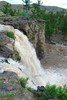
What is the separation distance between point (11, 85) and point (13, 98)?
0.94 metres

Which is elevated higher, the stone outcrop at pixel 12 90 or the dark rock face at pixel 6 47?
the stone outcrop at pixel 12 90

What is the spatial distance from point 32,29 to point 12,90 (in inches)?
751

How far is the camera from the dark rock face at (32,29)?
2616cm

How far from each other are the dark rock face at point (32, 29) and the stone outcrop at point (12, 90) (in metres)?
15.8

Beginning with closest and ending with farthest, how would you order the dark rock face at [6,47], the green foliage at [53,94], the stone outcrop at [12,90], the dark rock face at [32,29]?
the stone outcrop at [12,90], the green foliage at [53,94], the dark rock face at [6,47], the dark rock face at [32,29]

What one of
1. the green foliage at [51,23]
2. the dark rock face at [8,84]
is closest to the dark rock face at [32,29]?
the green foliage at [51,23]

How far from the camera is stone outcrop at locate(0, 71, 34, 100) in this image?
904 cm

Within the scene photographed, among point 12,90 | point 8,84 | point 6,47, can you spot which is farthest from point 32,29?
point 12,90

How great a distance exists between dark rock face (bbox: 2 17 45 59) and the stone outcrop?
1576 centimetres

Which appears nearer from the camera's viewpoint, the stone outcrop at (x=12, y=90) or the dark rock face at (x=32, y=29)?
the stone outcrop at (x=12, y=90)

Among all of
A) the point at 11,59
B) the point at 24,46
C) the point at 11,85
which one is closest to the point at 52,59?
the point at 24,46

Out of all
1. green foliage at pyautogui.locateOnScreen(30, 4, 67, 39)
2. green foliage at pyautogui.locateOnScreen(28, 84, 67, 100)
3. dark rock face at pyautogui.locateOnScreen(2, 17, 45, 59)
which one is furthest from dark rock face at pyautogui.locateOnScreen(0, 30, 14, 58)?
green foliage at pyautogui.locateOnScreen(30, 4, 67, 39)

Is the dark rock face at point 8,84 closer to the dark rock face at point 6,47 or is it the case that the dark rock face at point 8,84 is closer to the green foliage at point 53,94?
the green foliage at point 53,94

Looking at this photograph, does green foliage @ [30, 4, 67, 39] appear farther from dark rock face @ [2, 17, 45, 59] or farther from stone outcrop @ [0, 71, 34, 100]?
stone outcrop @ [0, 71, 34, 100]
